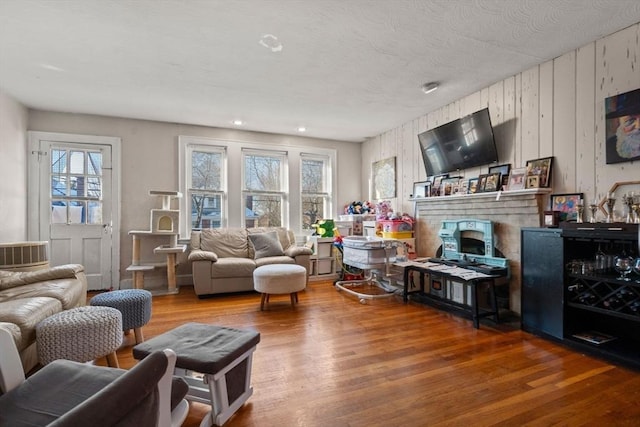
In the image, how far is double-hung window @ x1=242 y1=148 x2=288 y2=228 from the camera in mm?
5320

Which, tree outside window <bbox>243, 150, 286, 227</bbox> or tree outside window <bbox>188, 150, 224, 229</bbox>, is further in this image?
tree outside window <bbox>243, 150, 286, 227</bbox>

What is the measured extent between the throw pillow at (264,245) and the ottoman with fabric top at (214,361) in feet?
8.85

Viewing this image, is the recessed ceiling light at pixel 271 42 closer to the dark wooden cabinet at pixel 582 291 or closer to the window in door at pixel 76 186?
the dark wooden cabinet at pixel 582 291

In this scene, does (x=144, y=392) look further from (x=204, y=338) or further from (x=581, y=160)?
(x=581, y=160)

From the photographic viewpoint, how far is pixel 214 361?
150cm

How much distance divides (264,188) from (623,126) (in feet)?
14.8

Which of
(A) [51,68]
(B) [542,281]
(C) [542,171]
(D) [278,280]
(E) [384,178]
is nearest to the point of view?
(B) [542,281]

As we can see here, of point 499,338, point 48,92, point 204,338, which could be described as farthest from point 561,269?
point 48,92

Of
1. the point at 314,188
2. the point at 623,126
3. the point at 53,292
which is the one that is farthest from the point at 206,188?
the point at 623,126

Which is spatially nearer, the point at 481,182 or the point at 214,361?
the point at 214,361

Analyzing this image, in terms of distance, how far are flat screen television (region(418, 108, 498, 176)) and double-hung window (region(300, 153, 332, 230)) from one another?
205 cm

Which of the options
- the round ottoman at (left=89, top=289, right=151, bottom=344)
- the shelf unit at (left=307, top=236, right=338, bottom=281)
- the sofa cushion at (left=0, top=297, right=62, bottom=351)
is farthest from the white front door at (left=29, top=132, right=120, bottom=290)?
the shelf unit at (left=307, top=236, right=338, bottom=281)

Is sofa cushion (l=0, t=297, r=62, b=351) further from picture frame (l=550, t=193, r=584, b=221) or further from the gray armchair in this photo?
picture frame (l=550, t=193, r=584, b=221)

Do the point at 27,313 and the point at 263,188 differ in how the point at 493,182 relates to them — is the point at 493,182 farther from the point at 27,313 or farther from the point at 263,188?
the point at 27,313
